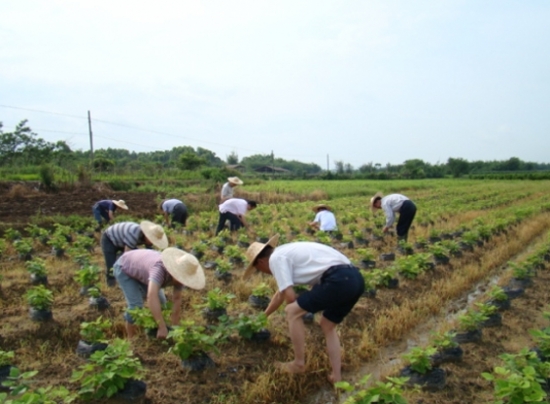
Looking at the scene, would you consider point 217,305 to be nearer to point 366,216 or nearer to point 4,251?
point 4,251

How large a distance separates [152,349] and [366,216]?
11.8 m

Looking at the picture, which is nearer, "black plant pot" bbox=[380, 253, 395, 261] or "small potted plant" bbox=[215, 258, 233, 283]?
"small potted plant" bbox=[215, 258, 233, 283]

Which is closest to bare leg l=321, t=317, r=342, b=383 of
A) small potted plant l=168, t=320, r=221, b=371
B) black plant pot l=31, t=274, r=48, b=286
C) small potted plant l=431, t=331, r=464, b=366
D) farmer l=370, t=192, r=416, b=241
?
small potted plant l=168, t=320, r=221, b=371

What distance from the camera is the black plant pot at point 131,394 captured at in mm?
3744

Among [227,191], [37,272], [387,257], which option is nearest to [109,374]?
[37,272]

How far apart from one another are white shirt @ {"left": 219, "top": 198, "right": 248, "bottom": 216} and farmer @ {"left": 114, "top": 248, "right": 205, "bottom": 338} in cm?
597

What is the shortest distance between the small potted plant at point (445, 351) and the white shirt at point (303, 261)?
4.82ft

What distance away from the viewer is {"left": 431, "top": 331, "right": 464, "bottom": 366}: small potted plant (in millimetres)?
4613

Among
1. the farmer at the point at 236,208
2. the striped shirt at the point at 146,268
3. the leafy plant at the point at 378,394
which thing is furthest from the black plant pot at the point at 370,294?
the farmer at the point at 236,208

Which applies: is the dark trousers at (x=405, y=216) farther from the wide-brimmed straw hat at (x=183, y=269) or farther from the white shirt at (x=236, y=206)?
the wide-brimmed straw hat at (x=183, y=269)

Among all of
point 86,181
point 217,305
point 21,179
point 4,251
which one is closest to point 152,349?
point 217,305

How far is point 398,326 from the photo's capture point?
5695 mm

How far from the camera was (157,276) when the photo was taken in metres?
4.29

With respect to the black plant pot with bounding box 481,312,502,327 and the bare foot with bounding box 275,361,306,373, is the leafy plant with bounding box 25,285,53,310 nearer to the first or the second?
the bare foot with bounding box 275,361,306,373
